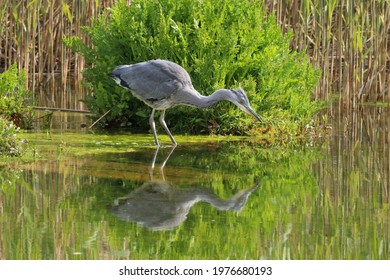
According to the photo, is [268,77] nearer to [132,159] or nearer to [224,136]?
[224,136]

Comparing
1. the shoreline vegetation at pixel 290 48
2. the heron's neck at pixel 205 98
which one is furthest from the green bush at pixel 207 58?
the heron's neck at pixel 205 98

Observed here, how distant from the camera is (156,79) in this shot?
1072cm

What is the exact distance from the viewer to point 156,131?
11781 millimetres

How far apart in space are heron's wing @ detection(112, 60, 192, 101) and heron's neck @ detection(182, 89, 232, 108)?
143 millimetres

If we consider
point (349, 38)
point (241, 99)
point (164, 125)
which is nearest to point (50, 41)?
point (349, 38)

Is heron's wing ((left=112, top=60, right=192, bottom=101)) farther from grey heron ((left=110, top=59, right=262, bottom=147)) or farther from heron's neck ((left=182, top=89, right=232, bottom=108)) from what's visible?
heron's neck ((left=182, top=89, right=232, bottom=108))

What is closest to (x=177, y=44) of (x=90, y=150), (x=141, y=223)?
(x=90, y=150)

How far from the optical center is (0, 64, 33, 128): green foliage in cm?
1121

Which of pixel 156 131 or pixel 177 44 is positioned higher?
pixel 177 44

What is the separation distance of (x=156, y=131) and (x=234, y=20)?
1.65 m

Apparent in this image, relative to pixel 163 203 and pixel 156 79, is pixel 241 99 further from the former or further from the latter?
pixel 163 203

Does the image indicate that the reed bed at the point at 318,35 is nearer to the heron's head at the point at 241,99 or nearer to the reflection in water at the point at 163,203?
the heron's head at the point at 241,99

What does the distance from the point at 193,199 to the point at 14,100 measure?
438 centimetres

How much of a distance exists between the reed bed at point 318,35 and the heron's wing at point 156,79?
137 centimetres
